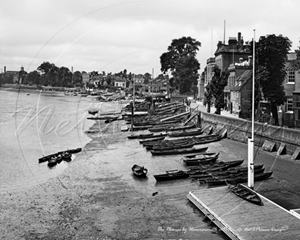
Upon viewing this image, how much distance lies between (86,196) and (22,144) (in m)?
25.1

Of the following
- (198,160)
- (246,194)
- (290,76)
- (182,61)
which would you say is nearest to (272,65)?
(290,76)

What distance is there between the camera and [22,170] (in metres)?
31.6

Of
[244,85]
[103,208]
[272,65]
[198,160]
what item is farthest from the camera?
[244,85]

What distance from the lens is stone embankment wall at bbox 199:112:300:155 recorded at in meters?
32.5

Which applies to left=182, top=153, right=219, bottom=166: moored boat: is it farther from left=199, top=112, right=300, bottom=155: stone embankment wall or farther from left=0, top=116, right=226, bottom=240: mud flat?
left=199, top=112, right=300, bottom=155: stone embankment wall

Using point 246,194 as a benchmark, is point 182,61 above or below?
above

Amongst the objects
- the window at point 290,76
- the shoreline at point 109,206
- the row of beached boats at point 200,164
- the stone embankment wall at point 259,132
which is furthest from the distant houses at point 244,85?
the shoreline at point 109,206

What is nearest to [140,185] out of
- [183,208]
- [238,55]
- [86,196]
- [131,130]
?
[86,196]

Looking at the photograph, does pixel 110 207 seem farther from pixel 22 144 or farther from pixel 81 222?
pixel 22 144

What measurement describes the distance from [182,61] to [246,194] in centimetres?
8192

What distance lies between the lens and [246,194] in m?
19.6

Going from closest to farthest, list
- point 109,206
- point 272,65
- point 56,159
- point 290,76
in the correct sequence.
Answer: point 109,206 → point 56,159 → point 272,65 → point 290,76

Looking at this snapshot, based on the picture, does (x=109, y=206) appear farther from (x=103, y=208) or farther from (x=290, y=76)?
(x=290, y=76)

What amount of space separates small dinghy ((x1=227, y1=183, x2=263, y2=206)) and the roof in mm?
35949
